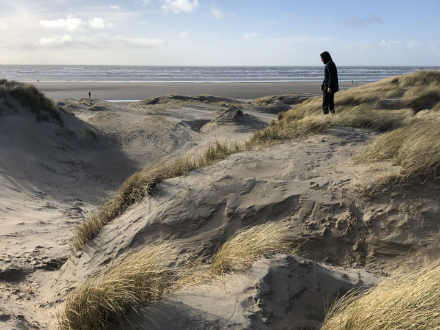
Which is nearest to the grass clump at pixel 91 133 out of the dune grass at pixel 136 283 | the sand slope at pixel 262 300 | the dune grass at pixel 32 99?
the dune grass at pixel 32 99

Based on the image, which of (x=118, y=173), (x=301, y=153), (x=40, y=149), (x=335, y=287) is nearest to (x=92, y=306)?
(x=335, y=287)

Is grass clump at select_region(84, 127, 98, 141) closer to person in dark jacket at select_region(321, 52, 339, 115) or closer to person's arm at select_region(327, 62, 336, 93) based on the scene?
person in dark jacket at select_region(321, 52, 339, 115)

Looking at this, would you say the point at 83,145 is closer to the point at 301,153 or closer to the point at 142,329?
the point at 301,153

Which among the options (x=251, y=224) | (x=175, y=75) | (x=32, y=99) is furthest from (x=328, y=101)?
(x=175, y=75)

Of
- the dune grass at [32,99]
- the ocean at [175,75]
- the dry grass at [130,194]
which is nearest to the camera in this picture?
the dry grass at [130,194]

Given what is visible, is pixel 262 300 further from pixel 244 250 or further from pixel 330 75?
pixel 330 75

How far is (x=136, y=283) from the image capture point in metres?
3.32

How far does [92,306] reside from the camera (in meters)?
3.00

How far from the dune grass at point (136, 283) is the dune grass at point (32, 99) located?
10.6 metres

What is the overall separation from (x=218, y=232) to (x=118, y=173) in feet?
22.2

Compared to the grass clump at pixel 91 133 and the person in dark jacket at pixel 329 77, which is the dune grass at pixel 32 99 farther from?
the person in dark jacket at pixel 329 77

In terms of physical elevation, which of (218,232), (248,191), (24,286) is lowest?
(24,286)

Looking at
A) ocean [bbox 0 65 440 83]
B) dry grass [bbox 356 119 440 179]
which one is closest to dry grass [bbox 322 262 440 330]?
dry grass [bbox 356 119 440 179]

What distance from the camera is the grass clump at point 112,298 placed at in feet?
9.89
